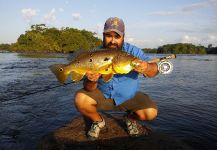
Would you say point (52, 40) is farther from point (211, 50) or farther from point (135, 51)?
point (135, 51)

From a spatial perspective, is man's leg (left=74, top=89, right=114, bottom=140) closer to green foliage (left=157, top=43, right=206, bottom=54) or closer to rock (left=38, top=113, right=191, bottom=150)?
rock (left=38, top=113, right=191, bottom=150)

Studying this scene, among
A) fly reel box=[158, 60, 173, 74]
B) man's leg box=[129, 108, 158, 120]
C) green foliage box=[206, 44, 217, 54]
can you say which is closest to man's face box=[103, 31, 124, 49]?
fly reel box=[158, 60, 173, 74]

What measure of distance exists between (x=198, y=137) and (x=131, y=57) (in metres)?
2.68

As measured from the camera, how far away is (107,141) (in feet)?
15.7

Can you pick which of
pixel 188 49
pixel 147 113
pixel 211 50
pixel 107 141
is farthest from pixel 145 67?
pixel 211 50

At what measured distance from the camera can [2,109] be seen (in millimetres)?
7465

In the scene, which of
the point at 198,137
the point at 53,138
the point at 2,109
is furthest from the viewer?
the point at 2,109

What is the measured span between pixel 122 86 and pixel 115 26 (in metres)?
1.01

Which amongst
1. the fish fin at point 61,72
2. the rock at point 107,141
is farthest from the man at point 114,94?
the fish fin at point 61,72

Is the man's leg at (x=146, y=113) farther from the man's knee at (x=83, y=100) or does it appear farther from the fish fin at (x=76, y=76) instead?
the fish fin at (x=76, y=76)

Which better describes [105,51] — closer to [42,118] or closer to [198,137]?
[198,137]

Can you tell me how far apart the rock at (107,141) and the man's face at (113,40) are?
1583 mm

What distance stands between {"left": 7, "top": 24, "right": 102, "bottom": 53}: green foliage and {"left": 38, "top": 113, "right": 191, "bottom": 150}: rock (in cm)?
6994

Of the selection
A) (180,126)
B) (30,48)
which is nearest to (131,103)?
(180,126)
